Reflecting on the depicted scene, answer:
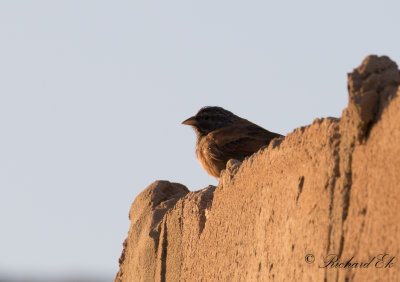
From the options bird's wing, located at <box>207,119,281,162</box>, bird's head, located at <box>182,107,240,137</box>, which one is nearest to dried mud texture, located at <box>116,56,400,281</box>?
bird's wing, located at <box>207,119,281,162</box>

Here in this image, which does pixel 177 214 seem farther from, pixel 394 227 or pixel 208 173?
pixel 394 227

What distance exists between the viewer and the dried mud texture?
3.47 m

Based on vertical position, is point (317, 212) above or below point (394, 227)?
above

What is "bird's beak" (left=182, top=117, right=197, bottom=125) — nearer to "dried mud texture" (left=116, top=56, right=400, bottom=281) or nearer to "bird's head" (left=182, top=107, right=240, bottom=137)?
"bird's head" (left=182, top=107, right=240, bottom=137)

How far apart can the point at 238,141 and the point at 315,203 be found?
4759 millimetres

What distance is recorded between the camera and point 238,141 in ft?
28.8

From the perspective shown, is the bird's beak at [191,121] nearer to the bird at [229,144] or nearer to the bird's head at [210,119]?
the bird's head at [210,119]

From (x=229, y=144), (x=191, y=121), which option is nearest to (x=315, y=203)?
(x=229, y=144)

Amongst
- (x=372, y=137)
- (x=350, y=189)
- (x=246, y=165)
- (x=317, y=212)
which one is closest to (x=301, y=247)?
(x=317, y=212)

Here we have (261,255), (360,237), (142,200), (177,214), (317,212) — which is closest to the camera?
(360,237)

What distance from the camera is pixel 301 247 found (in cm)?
411

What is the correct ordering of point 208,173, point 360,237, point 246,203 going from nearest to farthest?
point 360,237 < point 246,203 < point 208,173

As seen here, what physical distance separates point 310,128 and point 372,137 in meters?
0.64

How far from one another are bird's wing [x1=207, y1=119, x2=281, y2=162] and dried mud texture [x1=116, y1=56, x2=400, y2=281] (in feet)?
8.59
